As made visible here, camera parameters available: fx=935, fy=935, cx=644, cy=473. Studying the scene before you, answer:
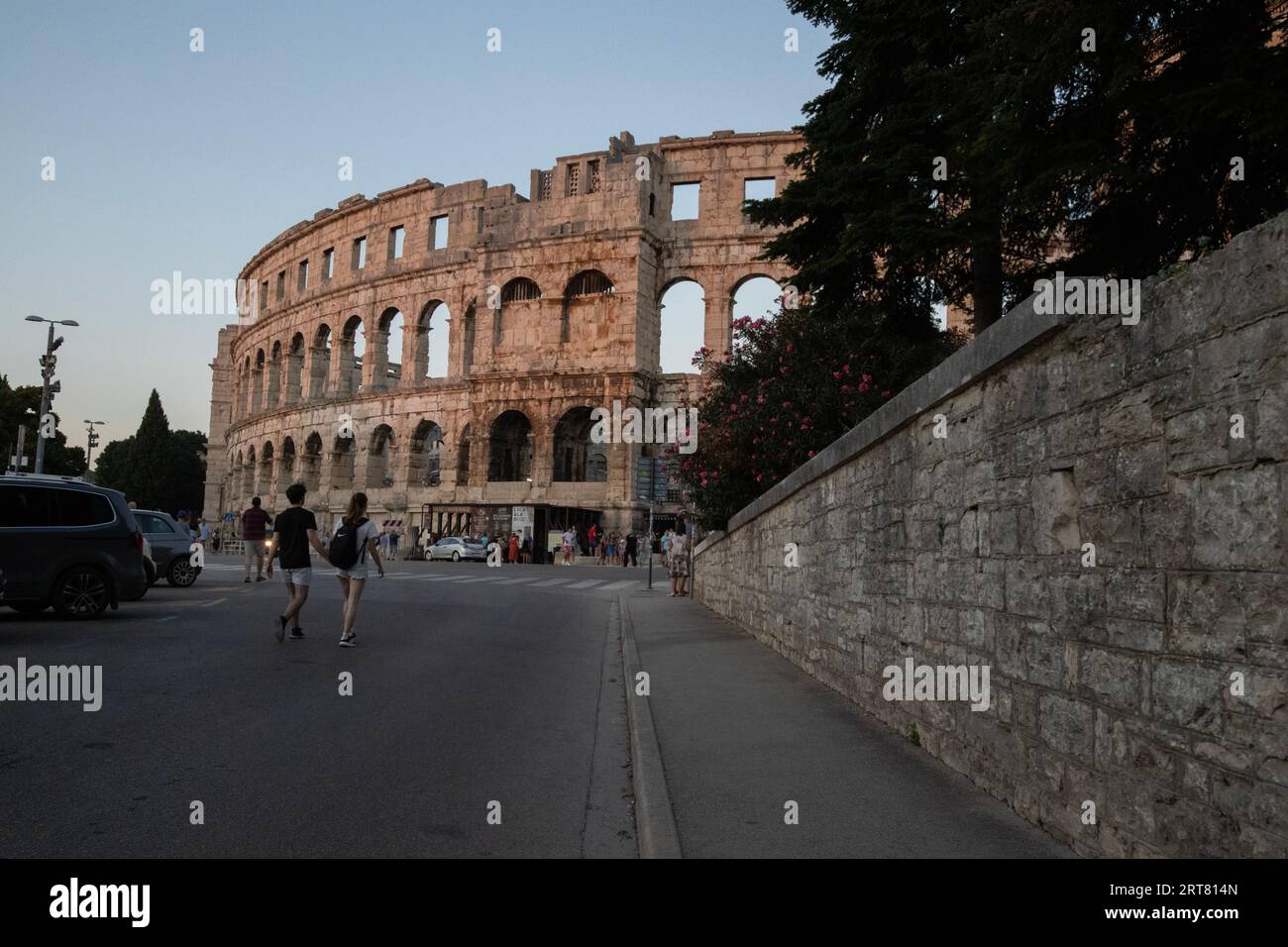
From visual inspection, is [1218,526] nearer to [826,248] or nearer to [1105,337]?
[1105,337]

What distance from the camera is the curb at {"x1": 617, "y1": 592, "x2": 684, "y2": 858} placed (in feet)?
13.3

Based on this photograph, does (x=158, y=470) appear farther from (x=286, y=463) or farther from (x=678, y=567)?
(x=678, y=567)

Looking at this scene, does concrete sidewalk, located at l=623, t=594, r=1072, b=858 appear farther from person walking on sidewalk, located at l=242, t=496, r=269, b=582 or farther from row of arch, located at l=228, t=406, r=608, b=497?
row of arch, located at l=228, t=406, r=608, b=497

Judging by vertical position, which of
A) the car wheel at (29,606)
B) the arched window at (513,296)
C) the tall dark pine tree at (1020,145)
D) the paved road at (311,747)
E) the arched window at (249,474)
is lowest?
the paved road at (311,747)

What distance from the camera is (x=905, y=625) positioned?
6.16 m

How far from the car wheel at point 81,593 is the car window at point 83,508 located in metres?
0.58

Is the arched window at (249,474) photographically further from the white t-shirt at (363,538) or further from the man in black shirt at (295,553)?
the white t-shirt at (363,538)

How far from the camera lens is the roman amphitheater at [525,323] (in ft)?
143

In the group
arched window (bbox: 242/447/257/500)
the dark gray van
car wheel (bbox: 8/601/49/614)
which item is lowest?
car wheel (bbox: 8/601/49/614)

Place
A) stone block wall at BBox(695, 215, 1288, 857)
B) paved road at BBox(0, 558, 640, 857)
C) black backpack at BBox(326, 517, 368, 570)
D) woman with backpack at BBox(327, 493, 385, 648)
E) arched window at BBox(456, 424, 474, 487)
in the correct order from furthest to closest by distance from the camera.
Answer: arched window at BBox(456, 424, 474, 487) → black backpack at BBox(326, 517, 368, 570) → woman with backpack at BBox(327, 493, 385, 648) → paved road at BBox(0, 558, 640, 857) → stone block wall at BBox(695, 215, 1288, 857)

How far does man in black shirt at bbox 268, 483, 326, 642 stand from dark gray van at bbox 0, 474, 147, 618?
2523 millimetres

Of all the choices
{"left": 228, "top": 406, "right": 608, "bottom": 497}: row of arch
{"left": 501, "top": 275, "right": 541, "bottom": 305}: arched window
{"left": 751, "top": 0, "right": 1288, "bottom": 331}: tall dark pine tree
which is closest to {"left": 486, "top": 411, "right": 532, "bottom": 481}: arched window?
{"left": 228, "top": 406, "right": 608, "bottom": 497}: row of arch

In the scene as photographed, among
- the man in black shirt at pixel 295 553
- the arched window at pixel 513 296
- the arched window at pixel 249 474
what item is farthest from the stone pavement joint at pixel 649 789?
the arched window at pixel 249 474
